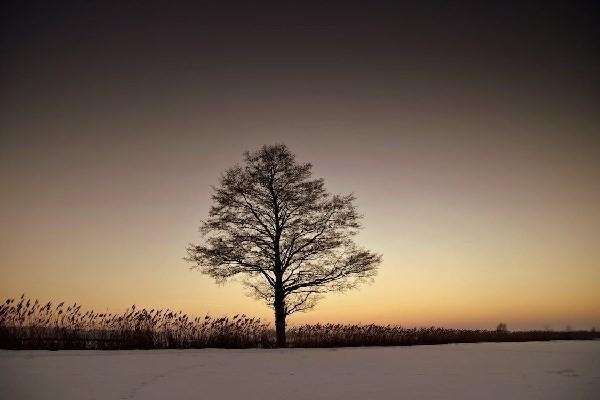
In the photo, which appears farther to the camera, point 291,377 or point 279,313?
point 279,313

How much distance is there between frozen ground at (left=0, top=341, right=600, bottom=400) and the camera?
8.73m

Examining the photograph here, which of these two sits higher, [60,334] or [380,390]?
[60,334]

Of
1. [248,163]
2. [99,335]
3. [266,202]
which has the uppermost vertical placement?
[248,163]

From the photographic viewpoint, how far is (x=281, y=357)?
15.0 metres

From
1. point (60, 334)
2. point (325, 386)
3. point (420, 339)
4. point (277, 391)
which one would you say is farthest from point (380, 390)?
point (420, 339)

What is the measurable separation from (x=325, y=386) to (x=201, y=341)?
1102 centimetres

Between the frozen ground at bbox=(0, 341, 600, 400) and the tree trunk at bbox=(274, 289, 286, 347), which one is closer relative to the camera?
the frozen ground at bbox=(0, 341, 600, 400)

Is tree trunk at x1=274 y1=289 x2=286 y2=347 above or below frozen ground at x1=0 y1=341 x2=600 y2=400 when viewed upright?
above

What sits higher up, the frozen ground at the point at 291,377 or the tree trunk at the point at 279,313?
the tree trunk at the point at 279,313

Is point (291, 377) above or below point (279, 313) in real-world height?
below

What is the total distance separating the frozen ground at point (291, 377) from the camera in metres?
8.73

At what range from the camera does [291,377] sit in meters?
10.7

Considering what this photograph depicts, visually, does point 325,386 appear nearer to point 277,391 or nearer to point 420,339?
→ point 277,391

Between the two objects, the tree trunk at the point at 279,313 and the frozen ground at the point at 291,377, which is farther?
the tree trunk at the point at 279,313
